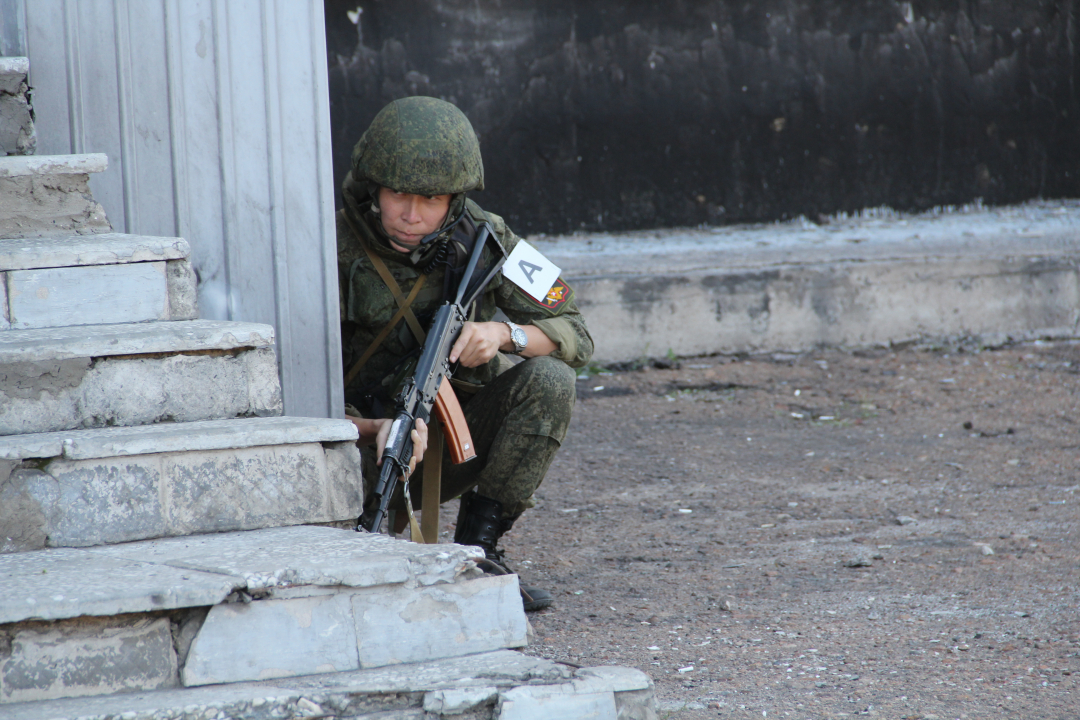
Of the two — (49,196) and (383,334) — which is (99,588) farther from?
(383,334)

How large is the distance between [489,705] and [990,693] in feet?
3.16

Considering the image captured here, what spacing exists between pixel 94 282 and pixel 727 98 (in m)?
3.92

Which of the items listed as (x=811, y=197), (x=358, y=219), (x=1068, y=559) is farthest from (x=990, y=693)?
(x=811, y=197)

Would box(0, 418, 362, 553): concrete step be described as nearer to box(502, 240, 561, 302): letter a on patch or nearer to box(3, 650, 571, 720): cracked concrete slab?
box(3, 650, 571, 720): cracked concrete slab

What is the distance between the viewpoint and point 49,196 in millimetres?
2148

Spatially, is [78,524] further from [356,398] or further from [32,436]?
[356,398]

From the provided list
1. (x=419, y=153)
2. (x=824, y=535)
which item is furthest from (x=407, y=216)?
(x=824, y=535)

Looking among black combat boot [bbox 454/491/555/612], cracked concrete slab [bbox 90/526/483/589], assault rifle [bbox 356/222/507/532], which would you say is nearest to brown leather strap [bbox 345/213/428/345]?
assault rifle [bbox 356/222/507/532]

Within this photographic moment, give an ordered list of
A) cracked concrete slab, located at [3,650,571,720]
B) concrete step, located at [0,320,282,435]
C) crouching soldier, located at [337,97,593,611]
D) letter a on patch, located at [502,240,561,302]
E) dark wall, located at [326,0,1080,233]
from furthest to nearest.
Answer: dark wall, located at [326,0,1080,233] < letter a on patch, located at [502,240,561,302] < crouching soldier, located at [337,97,593,611] < concrete step, located at [0,320,282,435] < cracked concrete slab, located at [3,650,571,720]

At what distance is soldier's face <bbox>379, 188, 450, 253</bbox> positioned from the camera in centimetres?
245

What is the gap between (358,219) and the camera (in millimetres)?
2533

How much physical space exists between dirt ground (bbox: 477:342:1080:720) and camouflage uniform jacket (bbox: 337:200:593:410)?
571mm

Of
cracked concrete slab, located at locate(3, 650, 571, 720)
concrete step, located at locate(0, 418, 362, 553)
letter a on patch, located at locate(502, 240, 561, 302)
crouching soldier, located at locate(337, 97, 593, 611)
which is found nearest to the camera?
cracked concrete slab, located at locate(3, 650, 571, 720)

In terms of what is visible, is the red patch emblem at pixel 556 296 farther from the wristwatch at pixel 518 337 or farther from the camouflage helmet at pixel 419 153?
the camouflage helmet at pixel 419 153
